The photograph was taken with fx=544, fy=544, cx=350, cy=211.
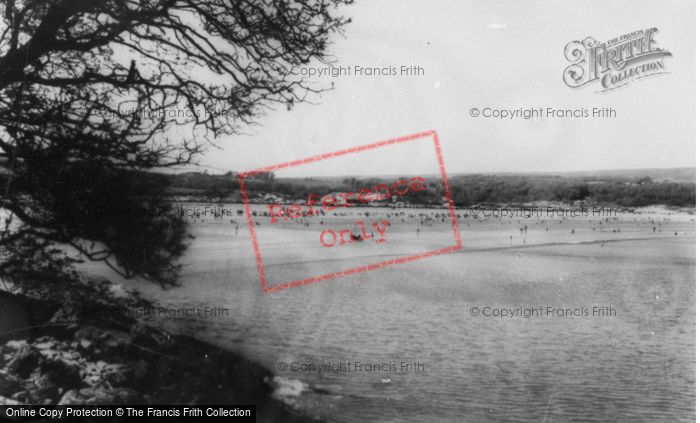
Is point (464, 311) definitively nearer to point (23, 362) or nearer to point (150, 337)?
point (150, 337)

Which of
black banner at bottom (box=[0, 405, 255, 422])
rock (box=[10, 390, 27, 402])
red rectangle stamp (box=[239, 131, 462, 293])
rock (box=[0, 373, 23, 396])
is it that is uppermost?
red rectangle stamp (box=[239, 131, 462, 293])

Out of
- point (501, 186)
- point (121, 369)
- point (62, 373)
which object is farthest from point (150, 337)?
point (501, 186)

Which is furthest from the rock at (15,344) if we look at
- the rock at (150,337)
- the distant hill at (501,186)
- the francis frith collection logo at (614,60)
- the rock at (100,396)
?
the francis frith collection logo at (614,60)

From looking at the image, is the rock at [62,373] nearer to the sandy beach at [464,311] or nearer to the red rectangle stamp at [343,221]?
the sandy beach at [464,311]

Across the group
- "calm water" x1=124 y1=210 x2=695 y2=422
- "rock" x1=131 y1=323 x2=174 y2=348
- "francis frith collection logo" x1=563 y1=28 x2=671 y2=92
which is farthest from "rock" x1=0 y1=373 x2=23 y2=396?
"francis frith collection logo" x1=563 y1=28 x2=671 y2=92

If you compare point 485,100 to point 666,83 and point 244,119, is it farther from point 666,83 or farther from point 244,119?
point 244,119

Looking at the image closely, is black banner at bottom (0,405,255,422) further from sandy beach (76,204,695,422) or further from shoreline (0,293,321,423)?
sandy beach (76,204,695,422)

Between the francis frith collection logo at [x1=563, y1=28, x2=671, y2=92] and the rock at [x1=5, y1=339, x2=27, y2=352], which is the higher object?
the francis frith collection logo at [x1=563, y1=28, x2=671, y2=92]
